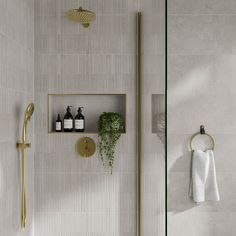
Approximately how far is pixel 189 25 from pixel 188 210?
1106 millimetres

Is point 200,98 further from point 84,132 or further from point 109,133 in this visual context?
point 84,132

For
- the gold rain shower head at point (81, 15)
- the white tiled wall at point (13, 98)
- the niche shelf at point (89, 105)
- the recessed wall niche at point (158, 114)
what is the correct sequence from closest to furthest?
the recessed wall niche at point (158, 114)
the white tiled wall at point (13, 98)
the gold rain shower head at point (81, 15)
the niche shelf at point (89, 105)

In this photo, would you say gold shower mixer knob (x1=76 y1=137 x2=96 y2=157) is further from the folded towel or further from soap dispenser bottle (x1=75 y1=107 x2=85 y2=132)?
the folded towel

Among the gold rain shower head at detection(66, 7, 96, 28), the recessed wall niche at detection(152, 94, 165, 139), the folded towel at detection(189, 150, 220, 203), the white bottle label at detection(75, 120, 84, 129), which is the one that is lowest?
the folded towel at detection(189, 150, 220, 203)

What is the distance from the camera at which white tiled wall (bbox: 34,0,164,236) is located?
7.34 ft

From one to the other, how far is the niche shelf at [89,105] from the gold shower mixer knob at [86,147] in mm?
80

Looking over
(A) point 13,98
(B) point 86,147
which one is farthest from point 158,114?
(B) point 86,147

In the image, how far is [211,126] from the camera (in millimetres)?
2111

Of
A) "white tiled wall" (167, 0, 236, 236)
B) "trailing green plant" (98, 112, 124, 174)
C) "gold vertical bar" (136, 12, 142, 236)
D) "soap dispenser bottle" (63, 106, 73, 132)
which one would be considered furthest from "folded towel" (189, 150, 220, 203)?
"soap dispenser bottle" (63, 106, 73, 132)

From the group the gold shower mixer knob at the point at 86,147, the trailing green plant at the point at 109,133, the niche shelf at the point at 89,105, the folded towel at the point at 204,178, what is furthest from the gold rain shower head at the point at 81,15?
the folded towel at the point at 204,178

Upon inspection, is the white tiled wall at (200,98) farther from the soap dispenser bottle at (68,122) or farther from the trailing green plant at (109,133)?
the soap dispenser bottle at (68,122)

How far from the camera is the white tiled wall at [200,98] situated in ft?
6.86

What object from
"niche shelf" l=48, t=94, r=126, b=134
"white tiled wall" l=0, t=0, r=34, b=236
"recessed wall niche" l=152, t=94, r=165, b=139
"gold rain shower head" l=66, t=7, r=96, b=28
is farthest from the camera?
"niche shelf" l=48, t=94, r=126, b=134

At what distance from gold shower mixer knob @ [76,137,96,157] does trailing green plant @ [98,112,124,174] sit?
0.15 feet
